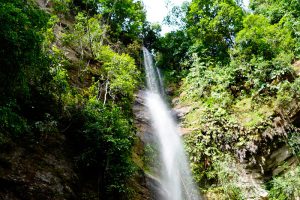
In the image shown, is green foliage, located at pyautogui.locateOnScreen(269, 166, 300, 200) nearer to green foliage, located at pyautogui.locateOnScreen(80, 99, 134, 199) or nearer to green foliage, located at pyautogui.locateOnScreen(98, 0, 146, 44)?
green foliage, located at pyautogui.locateOnScreen(80, 99, 134, 199)

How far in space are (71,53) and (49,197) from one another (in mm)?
7829

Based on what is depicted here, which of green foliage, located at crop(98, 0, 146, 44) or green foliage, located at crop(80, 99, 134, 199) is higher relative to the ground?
green foliage, located at crop(98, 0, 146, 44)

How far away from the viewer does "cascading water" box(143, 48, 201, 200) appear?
34.3ft

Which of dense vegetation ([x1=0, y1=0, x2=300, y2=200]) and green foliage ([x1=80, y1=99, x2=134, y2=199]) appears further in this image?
green foliage ([x1=80, y1=99, x2=134, y2=199])

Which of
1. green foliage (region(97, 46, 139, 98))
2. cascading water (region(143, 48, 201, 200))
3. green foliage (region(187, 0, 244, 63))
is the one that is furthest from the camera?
green foliage (region(187, 0, 244, 63))

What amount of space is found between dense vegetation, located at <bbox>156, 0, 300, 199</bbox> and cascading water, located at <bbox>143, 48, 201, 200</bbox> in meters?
0.47

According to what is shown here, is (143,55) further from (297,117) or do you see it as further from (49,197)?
(49,197)

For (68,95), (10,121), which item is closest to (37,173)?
(10,121)

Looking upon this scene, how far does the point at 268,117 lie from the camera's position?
1153cm

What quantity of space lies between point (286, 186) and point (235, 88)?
17.7 feet

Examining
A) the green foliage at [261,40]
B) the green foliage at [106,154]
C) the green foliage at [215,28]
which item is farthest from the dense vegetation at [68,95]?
the green foliage at [215,28]

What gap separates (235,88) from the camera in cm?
1412

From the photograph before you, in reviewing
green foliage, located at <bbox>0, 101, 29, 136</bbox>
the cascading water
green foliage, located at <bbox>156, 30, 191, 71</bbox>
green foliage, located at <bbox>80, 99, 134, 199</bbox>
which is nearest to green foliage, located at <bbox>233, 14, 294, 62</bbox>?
green foliage, located at <bbox>156, 30, 191, 71</bbox>

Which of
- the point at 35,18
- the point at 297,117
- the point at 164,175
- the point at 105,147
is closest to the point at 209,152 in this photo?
the point at 164,175
